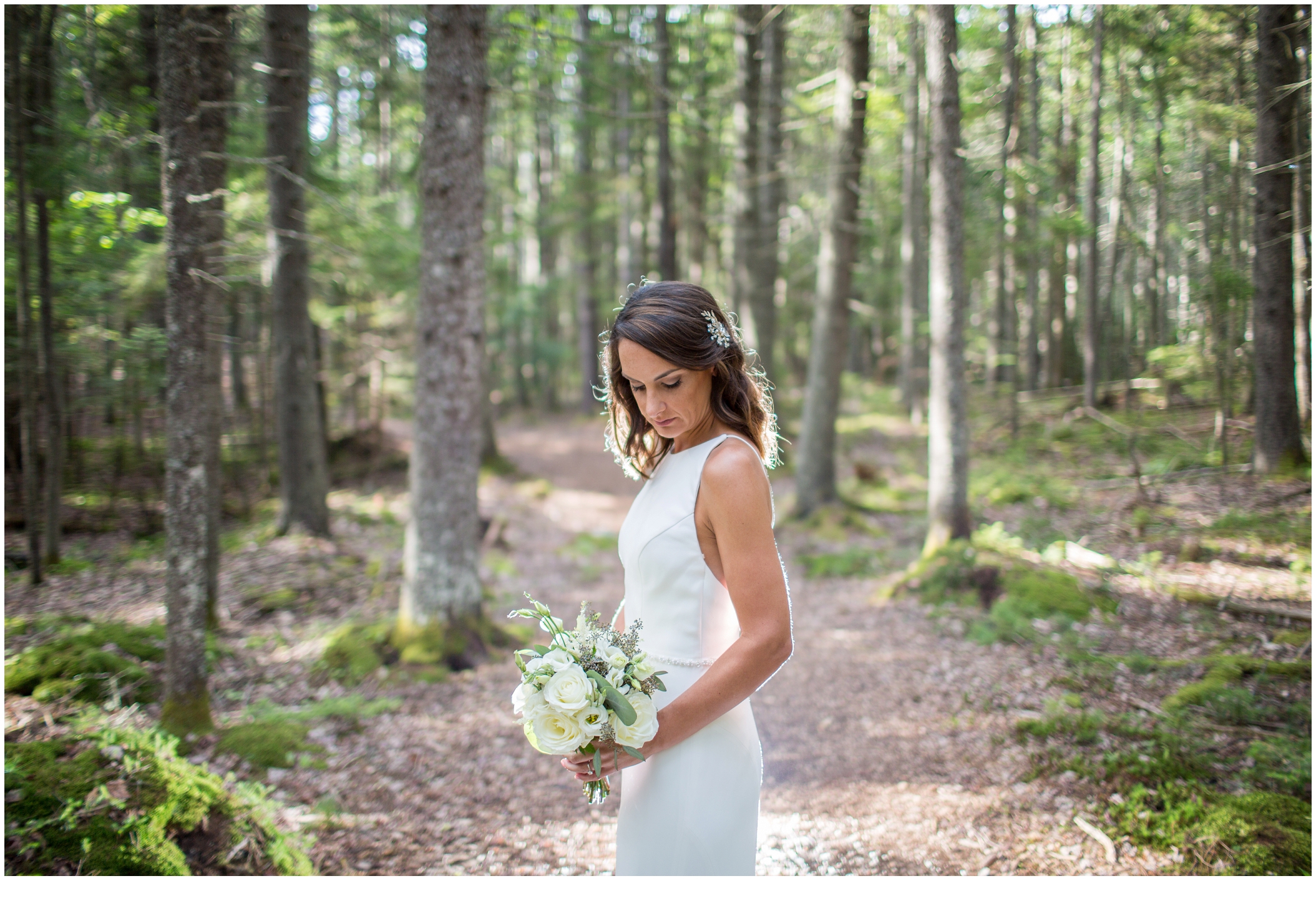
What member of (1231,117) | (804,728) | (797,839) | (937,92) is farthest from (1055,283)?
(797,839)

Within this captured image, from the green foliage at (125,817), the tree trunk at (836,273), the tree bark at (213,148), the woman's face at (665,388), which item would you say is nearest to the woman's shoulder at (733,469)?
the woman's face at (665,388)

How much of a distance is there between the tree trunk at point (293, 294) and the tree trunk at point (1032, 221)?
10044mm

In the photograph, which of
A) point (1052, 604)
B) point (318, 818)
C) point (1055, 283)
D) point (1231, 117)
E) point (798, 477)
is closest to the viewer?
point (318, 818)

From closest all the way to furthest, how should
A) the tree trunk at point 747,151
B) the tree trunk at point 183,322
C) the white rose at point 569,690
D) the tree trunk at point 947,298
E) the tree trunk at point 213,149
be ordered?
the white rose at point 569,690 → the tree trunk at point 183,322 → the tree trunk at point 213,149 → the tree trunk at point 947,298 → the tree trunk at point 747,151

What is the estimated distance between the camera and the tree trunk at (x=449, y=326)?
18.0 ft

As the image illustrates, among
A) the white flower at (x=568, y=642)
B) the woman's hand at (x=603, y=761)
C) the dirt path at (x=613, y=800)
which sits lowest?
the dirt path at (x=613, y=800)

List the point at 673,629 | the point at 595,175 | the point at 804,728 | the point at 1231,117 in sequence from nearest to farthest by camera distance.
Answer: the point at 673,629, the point at 804,728, the point at 1231,117, the point at 595,175

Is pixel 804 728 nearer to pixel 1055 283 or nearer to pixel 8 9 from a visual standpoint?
pixel 8 9

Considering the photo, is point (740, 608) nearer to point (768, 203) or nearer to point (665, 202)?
point (665, 202)

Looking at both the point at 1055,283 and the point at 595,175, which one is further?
the point at 1055,283

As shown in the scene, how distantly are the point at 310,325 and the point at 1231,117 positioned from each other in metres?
10.8

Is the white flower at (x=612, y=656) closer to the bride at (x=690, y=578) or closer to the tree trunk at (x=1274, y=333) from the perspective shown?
the bride at (x=690, y=578)

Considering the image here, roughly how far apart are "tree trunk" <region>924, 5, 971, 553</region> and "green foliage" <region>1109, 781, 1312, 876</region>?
4188 mm

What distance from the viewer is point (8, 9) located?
5.48m
